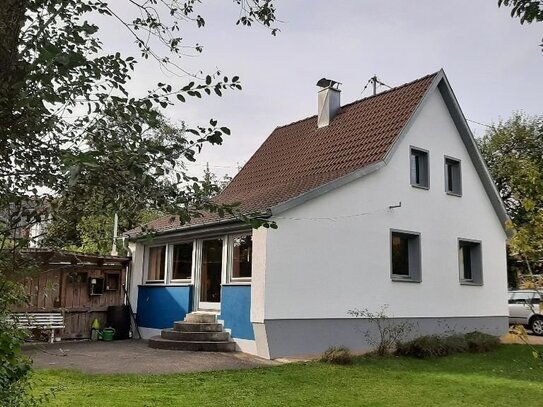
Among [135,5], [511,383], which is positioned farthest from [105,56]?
[511,383]

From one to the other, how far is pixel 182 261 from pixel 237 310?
3.29m

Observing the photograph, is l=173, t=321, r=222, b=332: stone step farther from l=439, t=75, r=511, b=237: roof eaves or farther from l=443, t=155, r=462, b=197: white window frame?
l=439, t=75, r=511, b=237: roof eaves

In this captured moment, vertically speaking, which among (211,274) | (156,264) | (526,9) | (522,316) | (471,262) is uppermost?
(526,9)

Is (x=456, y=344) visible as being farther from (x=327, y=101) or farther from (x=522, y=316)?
(x=327, y=101)

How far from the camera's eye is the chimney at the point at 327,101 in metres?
17.6

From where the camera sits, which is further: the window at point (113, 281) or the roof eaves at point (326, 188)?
the window at point (113, 281)

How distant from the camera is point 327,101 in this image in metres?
17.9

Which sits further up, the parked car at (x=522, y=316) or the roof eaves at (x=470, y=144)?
the roof eaves at (x=470, y=144)

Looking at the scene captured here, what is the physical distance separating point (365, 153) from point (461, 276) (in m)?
5.11

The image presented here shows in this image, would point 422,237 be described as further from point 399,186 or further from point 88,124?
point 88,124

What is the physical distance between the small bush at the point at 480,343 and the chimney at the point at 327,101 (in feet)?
26.5

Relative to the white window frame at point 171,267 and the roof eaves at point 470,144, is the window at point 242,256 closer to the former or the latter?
the white window frame at point 171,267

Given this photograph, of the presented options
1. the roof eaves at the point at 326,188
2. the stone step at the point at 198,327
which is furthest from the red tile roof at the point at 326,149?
the stone step at the point at 198,327

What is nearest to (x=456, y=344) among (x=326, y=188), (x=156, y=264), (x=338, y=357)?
(x=338, y=357)
